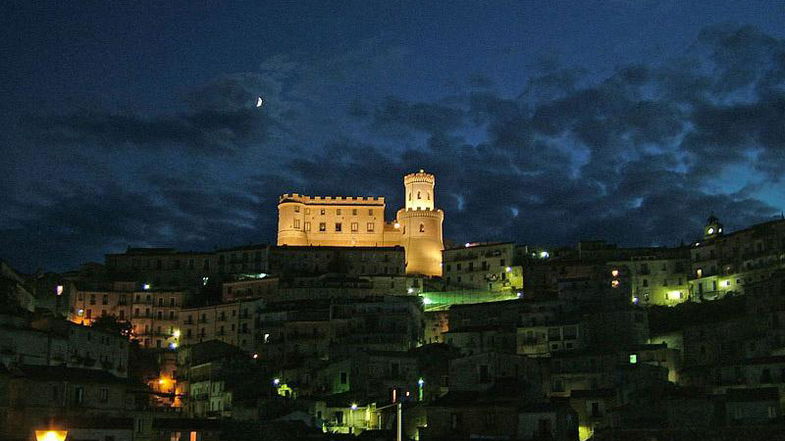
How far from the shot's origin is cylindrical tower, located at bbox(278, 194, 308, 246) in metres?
130

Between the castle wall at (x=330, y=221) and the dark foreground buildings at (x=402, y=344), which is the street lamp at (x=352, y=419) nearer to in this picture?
the dark foreground buildings at (x=402, y=344)

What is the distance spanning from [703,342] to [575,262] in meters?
27.6

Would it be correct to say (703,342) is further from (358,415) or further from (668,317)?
(358,415)

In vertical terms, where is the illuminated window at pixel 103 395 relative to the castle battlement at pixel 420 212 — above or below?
below

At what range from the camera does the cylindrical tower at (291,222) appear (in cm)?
13012

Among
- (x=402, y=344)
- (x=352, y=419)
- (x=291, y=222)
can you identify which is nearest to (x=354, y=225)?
(x=291, y=222)

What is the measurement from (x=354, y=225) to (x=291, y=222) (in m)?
8.99

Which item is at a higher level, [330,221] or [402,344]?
[330,221]

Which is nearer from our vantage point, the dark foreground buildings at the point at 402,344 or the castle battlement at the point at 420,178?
the dark foreground buildings at the point at 402,344

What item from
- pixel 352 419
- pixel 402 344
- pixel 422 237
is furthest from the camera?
pixel 422 237

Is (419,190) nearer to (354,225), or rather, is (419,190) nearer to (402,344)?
(354,225)

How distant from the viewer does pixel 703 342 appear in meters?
78.3

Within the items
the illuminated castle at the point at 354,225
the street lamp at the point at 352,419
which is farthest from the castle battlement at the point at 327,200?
the street lamp at the point at 352,419

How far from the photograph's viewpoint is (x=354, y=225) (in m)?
132
